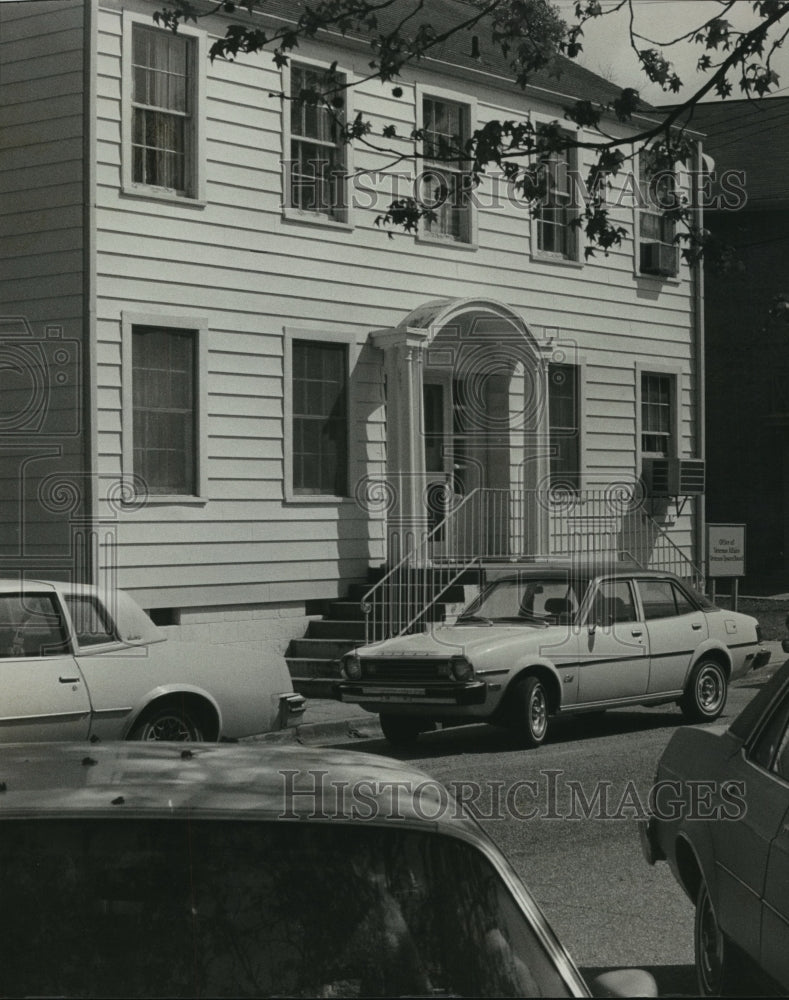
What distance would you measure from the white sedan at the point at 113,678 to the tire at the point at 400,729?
2.02 m

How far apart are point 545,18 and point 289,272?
24.3ft

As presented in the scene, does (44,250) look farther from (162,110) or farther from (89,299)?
(162,110)

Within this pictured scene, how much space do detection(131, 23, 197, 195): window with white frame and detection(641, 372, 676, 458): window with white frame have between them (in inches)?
345

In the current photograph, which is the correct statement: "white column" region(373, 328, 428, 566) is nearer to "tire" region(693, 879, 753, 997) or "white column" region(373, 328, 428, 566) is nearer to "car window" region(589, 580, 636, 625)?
"car window" region(589, 580, 636, 625)

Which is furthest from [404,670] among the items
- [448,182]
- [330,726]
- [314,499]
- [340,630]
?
[448,182]

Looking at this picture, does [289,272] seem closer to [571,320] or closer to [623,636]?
[571,320]

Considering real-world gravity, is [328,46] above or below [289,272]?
above

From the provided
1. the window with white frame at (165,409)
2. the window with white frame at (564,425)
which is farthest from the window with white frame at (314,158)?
the window with white frame at (564,425)

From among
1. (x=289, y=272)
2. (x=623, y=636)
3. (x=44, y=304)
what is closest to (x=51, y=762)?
(x=623, y=636)

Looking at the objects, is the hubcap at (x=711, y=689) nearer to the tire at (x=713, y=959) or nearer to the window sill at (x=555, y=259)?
the window sill at (x=555, y=259)

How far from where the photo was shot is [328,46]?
1772 centimetres

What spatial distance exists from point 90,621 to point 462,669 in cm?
347

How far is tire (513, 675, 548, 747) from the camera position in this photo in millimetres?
12633

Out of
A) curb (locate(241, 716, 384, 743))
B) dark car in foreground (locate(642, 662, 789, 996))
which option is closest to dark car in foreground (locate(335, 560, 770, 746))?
curb (locate(241, 716, 384, 743))
